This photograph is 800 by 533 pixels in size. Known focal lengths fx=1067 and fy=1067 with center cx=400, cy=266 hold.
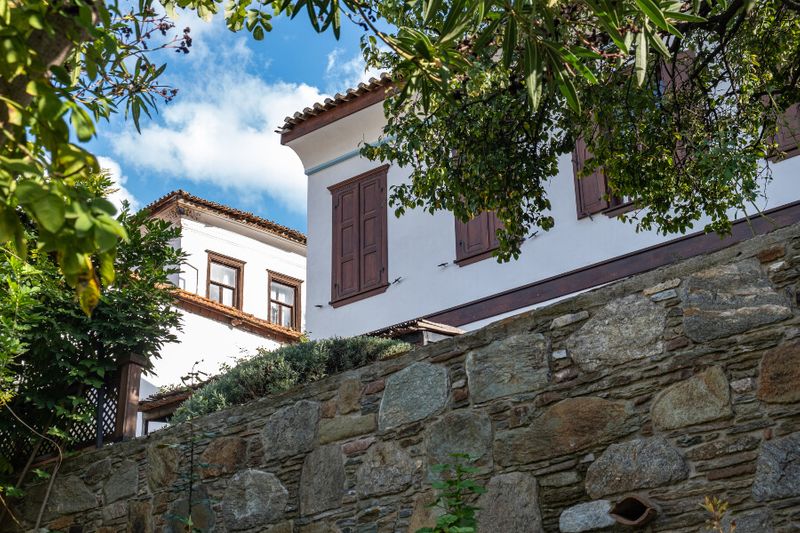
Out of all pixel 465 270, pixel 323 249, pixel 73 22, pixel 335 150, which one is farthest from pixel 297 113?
pixel 73 22

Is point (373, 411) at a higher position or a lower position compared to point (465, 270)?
lower

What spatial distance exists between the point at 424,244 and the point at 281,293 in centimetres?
1066

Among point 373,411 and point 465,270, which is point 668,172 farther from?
point 465,270

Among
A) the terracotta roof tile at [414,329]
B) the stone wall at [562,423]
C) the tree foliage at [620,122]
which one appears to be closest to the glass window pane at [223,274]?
the terracotta roof tile at [414,329]

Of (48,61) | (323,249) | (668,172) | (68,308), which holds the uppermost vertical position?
(323,249)

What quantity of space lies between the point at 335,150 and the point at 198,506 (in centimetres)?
790

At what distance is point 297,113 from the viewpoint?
1334cm

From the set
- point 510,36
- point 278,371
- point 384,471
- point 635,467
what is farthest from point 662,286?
point 278,371

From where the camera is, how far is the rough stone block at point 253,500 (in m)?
5.96

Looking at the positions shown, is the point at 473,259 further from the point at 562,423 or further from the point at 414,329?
the point at 562,423

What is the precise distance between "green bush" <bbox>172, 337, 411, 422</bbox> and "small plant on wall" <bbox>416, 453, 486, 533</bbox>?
2.44 metres

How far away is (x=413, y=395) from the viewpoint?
222 inches

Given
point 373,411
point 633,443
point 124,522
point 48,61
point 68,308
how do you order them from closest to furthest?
point 48,61 → point 633,443 → point 373,411 → point 124,522 → point 68,308

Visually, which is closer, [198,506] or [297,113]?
[198,506]
